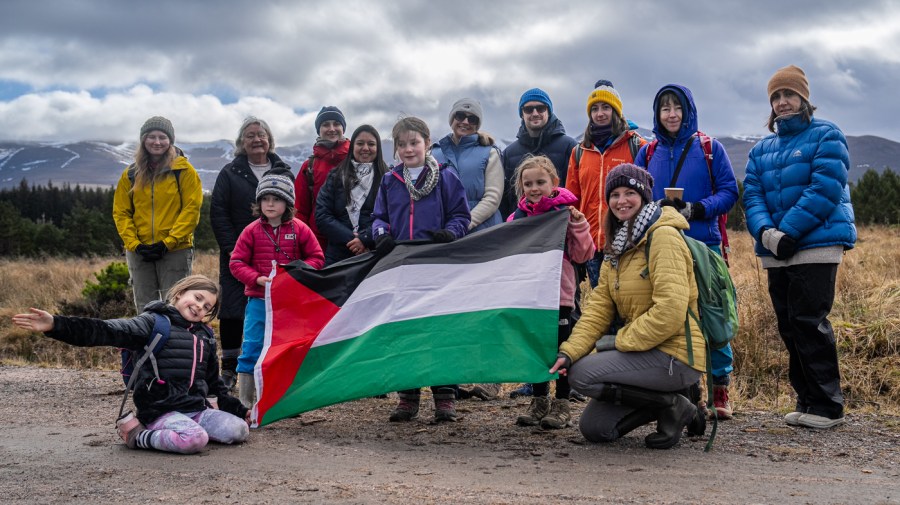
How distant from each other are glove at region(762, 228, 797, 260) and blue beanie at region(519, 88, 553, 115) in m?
2.46

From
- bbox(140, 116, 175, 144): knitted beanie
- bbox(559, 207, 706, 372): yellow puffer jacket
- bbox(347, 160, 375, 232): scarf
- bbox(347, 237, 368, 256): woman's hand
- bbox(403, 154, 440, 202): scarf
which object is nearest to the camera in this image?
bbox(559, 207, 706, 372): yellow puffer jacket

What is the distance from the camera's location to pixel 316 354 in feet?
19.4

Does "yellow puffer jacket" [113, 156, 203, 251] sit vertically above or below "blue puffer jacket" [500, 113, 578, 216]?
below

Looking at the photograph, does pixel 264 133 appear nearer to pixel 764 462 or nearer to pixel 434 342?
pixel 434 342

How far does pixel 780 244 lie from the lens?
5871 millimetres

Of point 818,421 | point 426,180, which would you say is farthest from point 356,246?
point 818,421

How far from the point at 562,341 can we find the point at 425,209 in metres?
1.51

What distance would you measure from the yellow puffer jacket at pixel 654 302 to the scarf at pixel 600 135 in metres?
1.57

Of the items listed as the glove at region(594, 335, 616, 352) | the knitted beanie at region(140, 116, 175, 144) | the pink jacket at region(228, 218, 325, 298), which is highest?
the knitted beanie at region(140, 116, 175, 144)

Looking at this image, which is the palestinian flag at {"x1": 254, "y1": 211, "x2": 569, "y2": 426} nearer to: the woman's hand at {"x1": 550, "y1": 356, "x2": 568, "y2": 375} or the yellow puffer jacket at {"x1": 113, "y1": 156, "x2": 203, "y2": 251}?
the woman's hand at {"x1": 550, "y1": 356, "x2": 568, "y2": 375}

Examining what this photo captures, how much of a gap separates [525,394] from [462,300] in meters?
2.01

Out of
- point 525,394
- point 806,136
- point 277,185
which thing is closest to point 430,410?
point 525,394

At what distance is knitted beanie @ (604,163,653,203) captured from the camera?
5379mm

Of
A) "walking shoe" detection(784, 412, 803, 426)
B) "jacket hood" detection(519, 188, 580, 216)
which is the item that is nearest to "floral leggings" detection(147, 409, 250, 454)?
"jacket hood" detection(519, 188, 580, 216)
